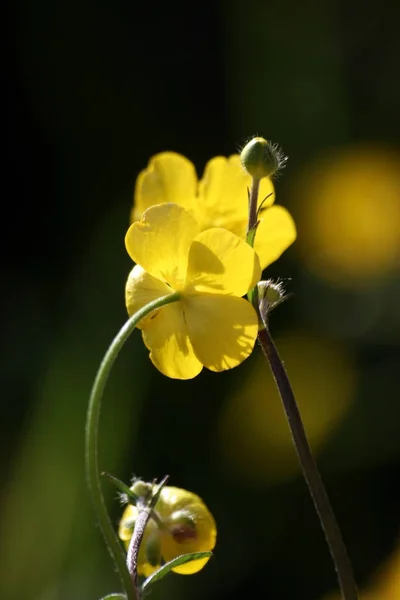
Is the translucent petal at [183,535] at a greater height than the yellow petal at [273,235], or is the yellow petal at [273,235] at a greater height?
the yellow petal at [273,235]

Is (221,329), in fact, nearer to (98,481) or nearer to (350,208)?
(98,481)

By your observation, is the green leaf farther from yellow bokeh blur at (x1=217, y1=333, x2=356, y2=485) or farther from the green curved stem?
yellow bokeh blur at (x1=217, y1=333, x2=356, y2=485)

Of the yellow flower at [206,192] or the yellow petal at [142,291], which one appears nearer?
the yellow petal at [142,291]

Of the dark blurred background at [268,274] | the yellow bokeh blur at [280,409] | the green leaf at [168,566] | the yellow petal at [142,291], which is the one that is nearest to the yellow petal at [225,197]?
the yellow petal at [142,291]

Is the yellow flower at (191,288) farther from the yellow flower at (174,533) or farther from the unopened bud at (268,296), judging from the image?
the yellow flower at (174,533)

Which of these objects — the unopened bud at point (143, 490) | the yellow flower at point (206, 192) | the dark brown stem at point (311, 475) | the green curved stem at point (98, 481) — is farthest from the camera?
the yellow flower at point (206, 192)

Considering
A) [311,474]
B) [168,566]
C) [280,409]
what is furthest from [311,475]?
[280,409]

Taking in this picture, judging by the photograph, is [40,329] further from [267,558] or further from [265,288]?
[265,288]
